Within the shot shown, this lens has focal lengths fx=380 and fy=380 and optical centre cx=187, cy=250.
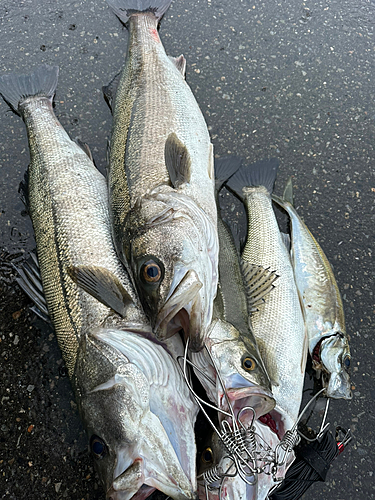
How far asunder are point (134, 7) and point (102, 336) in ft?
10.7

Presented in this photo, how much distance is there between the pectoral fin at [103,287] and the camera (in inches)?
89.7

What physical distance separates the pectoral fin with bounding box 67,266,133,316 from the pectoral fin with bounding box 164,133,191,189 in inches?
30.3

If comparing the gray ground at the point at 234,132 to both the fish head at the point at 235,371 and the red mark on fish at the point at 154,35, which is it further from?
the fish head at the point at 235,371

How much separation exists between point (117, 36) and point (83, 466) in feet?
13.9

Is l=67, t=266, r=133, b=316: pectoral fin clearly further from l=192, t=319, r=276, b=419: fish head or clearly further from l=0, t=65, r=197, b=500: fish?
l=192, t=319, r=276, b=419: fish head

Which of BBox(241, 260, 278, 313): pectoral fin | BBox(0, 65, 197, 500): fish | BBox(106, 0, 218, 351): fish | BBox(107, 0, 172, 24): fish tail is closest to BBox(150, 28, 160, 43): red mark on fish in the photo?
BBox(106, 0, 218, 351): fish

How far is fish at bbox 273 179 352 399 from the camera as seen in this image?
2520mm

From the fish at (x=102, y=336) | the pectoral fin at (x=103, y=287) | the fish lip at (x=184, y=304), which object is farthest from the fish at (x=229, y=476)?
the pectoral fin at (x=103, y=287)

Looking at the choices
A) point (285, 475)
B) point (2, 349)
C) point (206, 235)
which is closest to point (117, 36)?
point (206, 235)

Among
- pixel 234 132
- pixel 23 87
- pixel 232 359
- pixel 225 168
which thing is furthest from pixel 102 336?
pixel 23 87

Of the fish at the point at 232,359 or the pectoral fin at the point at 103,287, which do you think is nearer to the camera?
the fish at the point at 232,359

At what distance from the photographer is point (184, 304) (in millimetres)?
2043

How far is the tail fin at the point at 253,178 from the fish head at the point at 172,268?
96 centimetres

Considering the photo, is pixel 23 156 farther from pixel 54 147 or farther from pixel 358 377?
pixel 358 377
